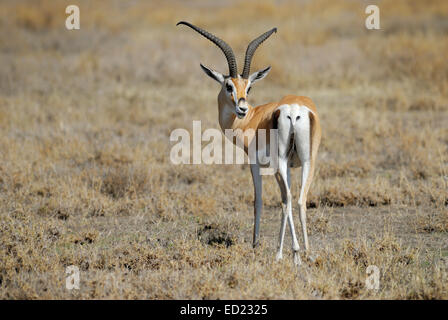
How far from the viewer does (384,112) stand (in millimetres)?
12570

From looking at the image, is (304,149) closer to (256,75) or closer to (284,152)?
(284,152)

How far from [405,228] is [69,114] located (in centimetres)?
823

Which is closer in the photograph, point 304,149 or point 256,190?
point 304,149

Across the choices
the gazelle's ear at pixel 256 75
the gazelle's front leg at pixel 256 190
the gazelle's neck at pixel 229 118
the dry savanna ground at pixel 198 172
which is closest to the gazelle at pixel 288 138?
the gazelle's front leg at pixel 256 190

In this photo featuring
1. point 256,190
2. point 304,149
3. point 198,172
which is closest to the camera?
point 304,149

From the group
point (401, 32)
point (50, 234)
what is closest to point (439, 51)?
point (401, 32)

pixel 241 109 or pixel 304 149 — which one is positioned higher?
pixel 241 109

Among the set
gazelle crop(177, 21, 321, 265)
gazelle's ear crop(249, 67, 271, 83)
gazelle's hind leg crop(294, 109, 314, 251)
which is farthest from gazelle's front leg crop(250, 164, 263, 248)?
gazelle's ear crop(249, 67, 271, 83)

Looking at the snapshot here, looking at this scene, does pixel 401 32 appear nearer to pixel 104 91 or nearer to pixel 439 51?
pixel 439 51

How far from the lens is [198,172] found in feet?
29.8

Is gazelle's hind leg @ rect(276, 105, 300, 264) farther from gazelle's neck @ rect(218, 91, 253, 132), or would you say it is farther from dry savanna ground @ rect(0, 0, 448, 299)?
gazelle's neck @ rect(218, 91, 253, 132)

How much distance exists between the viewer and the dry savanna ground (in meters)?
5.45

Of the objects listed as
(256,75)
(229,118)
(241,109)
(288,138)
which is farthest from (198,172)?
(288,138)

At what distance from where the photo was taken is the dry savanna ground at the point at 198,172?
215 inches
